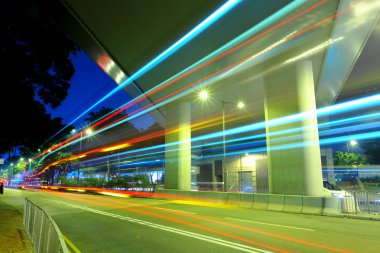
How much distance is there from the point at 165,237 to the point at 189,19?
996cm

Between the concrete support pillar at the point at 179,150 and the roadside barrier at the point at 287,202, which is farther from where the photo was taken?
the concrete support pillar at the point at 179,150

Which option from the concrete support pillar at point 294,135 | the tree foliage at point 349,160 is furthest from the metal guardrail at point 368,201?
the tree foliage at point 349,160

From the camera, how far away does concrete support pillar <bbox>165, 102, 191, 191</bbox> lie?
2555 centimetres

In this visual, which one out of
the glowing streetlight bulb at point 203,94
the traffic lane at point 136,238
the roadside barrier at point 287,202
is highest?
the glowing streetlight bulb at point 203,94

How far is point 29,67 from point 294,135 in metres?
13.1

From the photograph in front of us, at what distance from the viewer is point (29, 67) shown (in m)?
9.44

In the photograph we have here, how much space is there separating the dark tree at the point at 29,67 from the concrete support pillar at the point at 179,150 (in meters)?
14.7

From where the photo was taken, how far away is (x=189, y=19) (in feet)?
46.3

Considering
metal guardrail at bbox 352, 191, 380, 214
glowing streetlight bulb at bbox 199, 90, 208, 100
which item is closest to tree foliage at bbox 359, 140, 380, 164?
glowing streetlight bulb at bbox 199, 90, 208, 100

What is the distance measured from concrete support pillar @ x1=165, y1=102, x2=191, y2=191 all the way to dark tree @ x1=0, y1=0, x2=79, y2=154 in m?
14.7

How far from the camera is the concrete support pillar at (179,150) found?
25.5 meters

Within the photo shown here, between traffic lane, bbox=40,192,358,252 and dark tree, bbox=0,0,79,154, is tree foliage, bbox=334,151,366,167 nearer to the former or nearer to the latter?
traffic lane, bbox=40,192,358,252

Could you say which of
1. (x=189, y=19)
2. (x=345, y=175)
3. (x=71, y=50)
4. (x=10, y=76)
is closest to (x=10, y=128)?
(x=10, y=76)

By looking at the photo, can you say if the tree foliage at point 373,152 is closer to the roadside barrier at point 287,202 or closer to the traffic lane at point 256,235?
the roadside barrier at point 287,202
